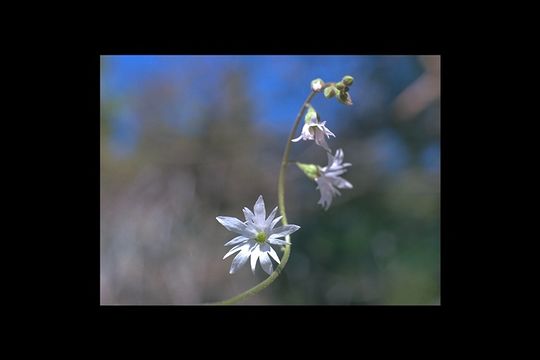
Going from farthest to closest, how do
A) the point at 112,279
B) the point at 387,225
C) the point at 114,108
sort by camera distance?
the point at 114,108
the point at 387,225
the point at 112,279

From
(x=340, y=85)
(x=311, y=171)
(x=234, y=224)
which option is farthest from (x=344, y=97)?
(x=234, y=224)

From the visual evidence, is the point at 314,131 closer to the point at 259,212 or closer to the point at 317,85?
the point at 317,85

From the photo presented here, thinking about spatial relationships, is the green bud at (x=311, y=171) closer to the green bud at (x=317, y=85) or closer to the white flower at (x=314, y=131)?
the white flower at (x=314, y=131)

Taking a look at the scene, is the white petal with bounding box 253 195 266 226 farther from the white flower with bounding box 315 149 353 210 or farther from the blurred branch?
the blurred branch

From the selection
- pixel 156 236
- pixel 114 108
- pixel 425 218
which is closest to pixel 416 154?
pixel 425 218

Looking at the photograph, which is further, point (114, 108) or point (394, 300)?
point (114, 108)

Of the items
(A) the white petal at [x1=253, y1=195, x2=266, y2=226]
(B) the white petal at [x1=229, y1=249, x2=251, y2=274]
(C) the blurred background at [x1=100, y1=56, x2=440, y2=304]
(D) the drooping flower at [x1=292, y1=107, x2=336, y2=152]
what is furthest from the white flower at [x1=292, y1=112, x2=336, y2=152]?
(C) the blurred background at [x1=100, y1=56, x2=440, y2=304]

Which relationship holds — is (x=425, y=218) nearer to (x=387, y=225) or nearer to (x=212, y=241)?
(x=387, y=225)

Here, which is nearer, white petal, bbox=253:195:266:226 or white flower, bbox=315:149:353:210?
white petal, bbox=253:195:266:226
